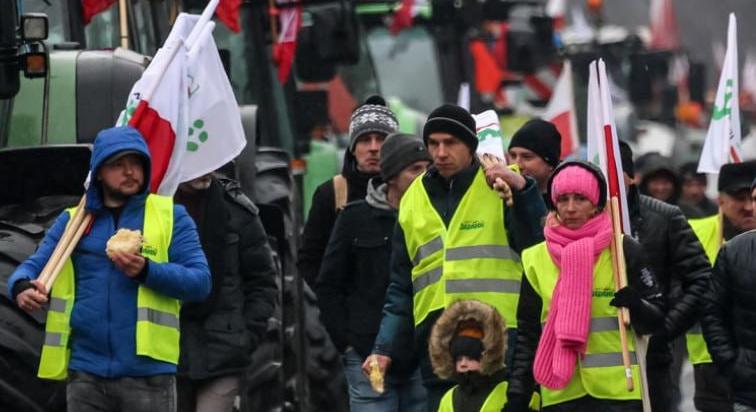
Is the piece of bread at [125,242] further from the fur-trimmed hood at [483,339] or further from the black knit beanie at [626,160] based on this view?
the black knit beanie at [626,160]

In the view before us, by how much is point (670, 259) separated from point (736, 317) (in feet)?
3.05

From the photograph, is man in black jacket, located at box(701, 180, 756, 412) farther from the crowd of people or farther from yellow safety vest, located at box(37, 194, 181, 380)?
yellow safety vest, located at box(37, 194, 181, 380)

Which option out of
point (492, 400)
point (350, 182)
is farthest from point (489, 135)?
point (492, 400)

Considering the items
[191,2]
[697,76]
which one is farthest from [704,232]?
[697,76]

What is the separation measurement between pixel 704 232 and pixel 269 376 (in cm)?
243

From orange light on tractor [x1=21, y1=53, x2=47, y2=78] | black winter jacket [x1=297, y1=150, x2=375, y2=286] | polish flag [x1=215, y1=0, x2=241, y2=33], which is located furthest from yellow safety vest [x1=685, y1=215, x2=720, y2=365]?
polish flag [x1=215, y1=0, x2=241, y2=33]

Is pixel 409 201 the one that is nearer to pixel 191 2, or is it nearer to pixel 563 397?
pixel 563 397

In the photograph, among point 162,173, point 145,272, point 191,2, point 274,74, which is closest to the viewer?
point 145,272

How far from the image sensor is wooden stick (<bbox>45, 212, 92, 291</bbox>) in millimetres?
10922

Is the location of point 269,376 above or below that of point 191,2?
below

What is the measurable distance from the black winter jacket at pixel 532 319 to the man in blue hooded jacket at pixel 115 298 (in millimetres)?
1279

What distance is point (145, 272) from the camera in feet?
36.1

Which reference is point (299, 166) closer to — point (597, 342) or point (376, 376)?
point (376, 376)

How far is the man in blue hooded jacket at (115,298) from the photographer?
11.1 m
